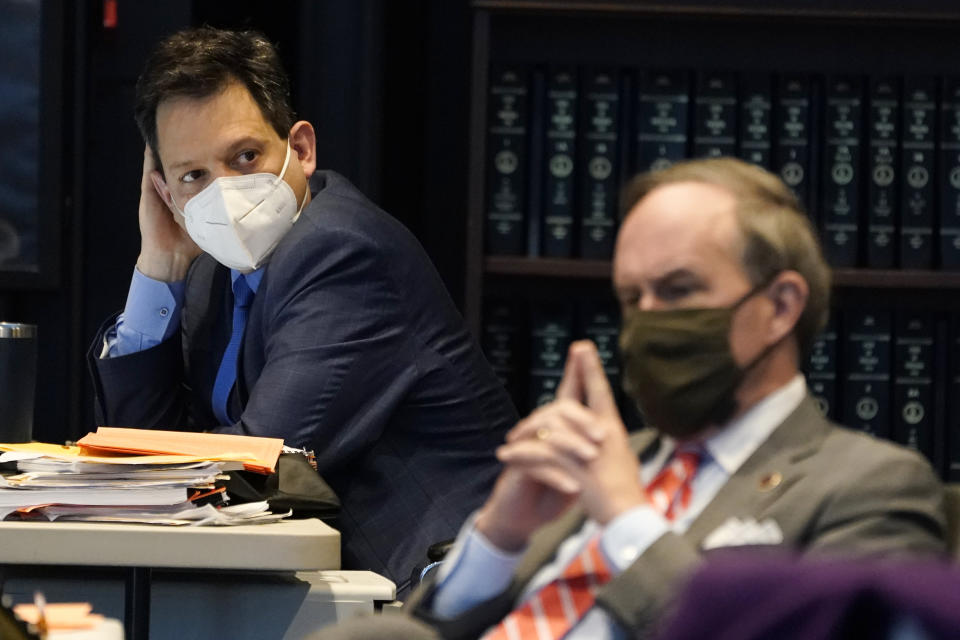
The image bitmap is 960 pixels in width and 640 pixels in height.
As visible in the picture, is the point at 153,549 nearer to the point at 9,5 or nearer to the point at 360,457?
the point at 360,457

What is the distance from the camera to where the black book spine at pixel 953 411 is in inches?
110

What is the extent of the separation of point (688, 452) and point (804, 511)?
0.16 m

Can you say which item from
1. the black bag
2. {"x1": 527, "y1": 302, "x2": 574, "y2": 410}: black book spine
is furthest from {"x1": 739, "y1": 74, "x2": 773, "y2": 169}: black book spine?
the black bag

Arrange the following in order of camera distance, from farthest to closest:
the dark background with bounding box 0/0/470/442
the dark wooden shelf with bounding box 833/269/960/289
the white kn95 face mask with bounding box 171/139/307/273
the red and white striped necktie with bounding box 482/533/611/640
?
the dark background with bounding box 0/0/470/442
the dark wooden shelf with bounding box 833/269/960/289
the white kn95 face mask with bounding box 171/139/307/273
the red and white striped necktie with bounding box 482/533/611/640

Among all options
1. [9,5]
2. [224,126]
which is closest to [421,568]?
[224,126]

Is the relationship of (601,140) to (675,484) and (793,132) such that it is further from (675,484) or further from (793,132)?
(675,484)

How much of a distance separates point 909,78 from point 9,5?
181 cm

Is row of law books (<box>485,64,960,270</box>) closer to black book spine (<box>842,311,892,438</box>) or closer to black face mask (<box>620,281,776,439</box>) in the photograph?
black book spine (<box>842,311,892,438</box>)

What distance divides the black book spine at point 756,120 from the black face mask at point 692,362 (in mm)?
1490

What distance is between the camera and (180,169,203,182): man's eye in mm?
2455

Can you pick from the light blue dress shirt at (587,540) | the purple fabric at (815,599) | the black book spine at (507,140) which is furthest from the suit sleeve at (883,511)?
the black book spine at (507,140)

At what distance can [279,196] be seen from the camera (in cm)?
243

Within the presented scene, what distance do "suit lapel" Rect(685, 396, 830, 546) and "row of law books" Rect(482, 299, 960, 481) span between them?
1485mm

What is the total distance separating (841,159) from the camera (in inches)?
109
